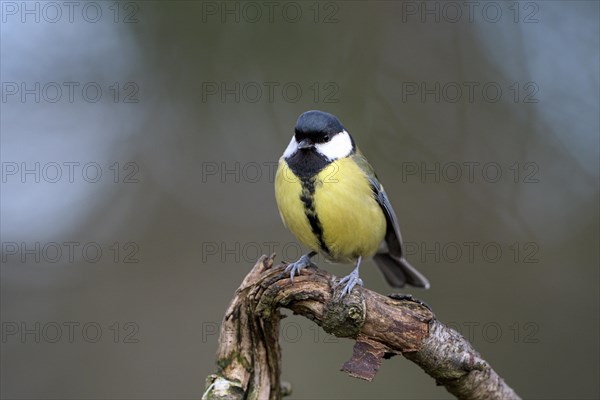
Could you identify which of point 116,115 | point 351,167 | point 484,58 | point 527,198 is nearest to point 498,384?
point 351,167

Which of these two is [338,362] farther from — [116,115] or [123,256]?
[116,115]

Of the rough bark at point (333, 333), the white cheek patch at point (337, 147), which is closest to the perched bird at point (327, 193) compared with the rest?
the white cheek patch at point (337, 147)

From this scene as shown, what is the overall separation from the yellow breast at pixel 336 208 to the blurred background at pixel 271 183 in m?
1.50

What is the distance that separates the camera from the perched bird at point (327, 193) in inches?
95.1

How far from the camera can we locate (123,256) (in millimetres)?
4289

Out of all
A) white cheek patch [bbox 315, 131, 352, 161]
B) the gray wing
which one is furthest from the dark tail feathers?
white cheek patch [bbox 315, 131, 352, 161]

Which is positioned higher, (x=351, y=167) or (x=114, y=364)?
(x=351, y=167)

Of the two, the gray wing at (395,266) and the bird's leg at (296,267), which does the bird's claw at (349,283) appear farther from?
the gray wing at (395,266)

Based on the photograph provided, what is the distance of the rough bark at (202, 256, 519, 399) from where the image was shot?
1.97 meters

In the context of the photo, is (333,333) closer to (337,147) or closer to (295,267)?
(295,267)

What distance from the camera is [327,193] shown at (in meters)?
2.42

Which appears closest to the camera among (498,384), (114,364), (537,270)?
(498,384)

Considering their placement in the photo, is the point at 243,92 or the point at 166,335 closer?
the point at 166,335

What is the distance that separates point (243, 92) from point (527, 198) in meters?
2.32
